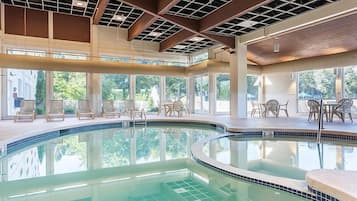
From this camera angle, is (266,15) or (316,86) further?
(316,86)

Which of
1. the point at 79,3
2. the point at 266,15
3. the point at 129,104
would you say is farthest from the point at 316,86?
the point at 79,3

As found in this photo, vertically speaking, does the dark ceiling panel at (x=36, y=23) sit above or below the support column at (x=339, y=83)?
above

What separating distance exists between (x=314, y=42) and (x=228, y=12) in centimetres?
389

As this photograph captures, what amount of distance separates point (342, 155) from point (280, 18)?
4.64 m

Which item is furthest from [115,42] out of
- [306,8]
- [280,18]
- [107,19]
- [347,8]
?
[347,8]

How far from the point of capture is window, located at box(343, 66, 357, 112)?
9660mm

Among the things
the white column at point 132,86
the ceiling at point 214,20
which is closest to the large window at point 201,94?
→ the ceiling at point 214,20

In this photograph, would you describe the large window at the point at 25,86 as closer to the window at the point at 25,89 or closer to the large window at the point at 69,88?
the window at the point at 25,89

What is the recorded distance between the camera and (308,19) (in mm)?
6973

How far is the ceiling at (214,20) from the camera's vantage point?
22.8 feet

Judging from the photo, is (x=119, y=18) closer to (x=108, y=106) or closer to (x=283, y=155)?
(x=108, y=106)

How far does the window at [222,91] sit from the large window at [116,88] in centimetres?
433

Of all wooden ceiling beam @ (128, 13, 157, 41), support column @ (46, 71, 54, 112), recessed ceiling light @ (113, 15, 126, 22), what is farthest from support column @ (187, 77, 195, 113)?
support column @ (46, 71, 54, 112)

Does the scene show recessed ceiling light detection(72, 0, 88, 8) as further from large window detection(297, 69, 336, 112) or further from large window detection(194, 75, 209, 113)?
large window detection(297, 69, 336, 112)
